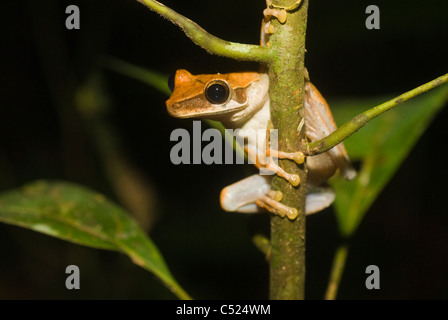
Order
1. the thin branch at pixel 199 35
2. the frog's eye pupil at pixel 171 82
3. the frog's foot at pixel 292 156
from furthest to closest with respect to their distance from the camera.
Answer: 1. the frog's eye pupil at pixel 171 82
2. the frog's foot at pixel 292 156
3. the thin branch at pixel 199 35

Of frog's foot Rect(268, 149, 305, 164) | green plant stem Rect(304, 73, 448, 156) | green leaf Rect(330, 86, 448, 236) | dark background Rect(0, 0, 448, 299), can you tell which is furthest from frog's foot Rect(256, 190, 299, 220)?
dark background Rect(0, 0, 448, 299)

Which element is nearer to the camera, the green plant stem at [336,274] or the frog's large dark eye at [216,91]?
the frog's large dark eye at [216,91]

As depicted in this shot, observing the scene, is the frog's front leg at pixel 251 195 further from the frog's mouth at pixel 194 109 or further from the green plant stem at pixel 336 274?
the frog's mouth at pixel 194 109

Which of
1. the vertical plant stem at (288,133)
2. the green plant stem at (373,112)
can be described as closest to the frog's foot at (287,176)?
the vertical plant stem at (288,133)

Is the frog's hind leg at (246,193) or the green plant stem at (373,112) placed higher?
the frog's hind leg at (246,193)

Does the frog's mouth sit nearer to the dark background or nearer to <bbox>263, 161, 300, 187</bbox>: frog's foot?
<bbox>263, 161, 300, 187</bbox>: frog's foot

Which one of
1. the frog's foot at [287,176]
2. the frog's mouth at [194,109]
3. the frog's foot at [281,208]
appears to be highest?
the frog's mouth at [194,109]

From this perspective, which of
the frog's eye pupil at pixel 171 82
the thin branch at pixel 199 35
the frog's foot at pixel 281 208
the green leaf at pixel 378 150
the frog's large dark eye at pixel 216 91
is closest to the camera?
the thin branch at pixel 199 35

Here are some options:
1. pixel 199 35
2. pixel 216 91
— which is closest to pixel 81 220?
pixel 216 91

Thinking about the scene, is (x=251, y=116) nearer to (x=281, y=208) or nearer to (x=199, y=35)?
(x=281, y=208)
